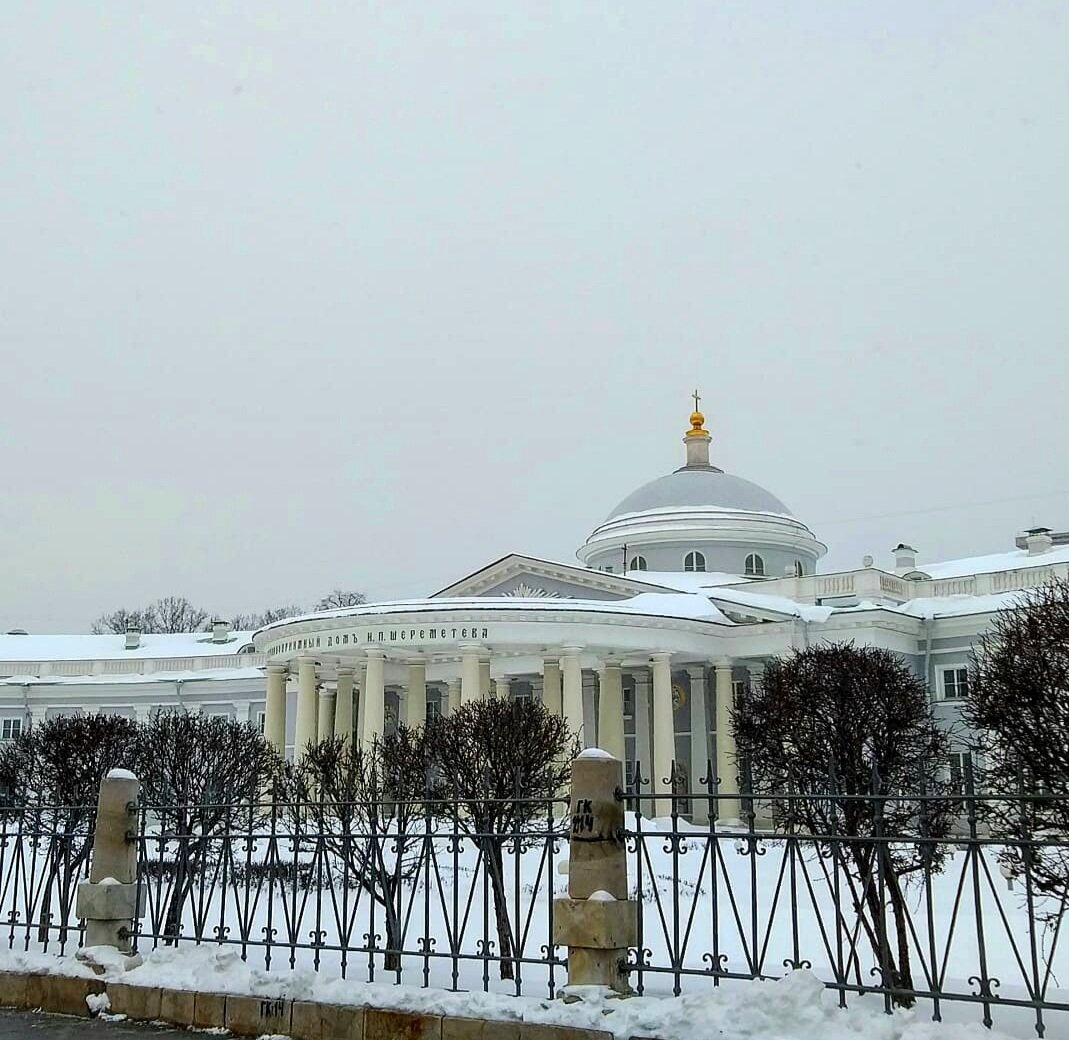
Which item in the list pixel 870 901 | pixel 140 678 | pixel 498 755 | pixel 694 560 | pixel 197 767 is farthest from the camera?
pixel 140 678

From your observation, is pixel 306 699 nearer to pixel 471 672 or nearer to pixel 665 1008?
pixel 471 672

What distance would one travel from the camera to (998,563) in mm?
41531

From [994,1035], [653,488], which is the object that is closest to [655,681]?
[653,488]

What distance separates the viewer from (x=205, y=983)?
354 inches

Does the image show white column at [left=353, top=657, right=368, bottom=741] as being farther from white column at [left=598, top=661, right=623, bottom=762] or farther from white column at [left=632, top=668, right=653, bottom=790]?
white column at [left=632, top=668, right=653, bottom=790]

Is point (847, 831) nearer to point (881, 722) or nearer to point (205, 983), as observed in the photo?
point (881, 722)

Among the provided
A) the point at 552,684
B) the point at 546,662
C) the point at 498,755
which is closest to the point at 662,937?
the point at 498,755

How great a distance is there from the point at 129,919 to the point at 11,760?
20500 millimetres

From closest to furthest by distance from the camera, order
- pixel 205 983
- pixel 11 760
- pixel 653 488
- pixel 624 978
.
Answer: pixel 624 978
pixel 205 983
pixel 11 760
pixel 653 488

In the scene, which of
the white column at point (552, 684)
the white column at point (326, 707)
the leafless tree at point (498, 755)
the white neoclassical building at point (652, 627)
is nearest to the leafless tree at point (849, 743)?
the leafless tree at point (498, 755)

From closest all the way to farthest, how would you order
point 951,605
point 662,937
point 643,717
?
point 662,937, point 951,605, point 643,717

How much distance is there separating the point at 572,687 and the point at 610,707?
3250 millimetres

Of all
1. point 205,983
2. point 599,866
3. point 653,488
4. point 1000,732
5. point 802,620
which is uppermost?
point 653,488

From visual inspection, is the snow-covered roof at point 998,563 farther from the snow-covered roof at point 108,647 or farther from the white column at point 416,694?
the snow-covered roof at point 108,647
